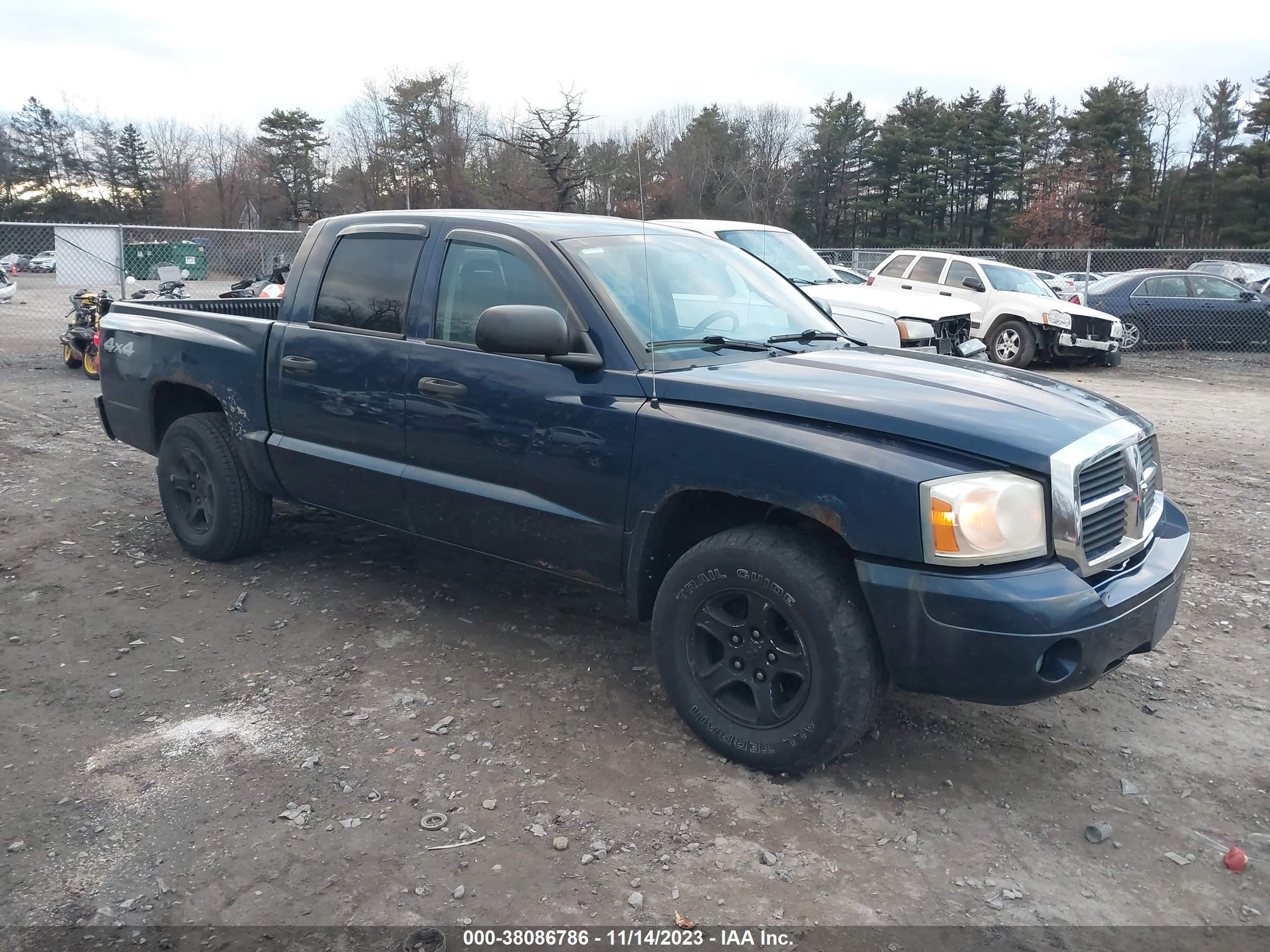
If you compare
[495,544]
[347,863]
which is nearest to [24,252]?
[495,544]

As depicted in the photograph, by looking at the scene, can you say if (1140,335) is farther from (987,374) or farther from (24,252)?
(24,252)

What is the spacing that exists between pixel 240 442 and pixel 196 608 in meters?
0.88

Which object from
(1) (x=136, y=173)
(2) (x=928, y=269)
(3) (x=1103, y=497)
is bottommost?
(3) (x=1103, y=497)

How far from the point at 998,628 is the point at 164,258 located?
17602 mm

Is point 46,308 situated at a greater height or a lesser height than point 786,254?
lesser

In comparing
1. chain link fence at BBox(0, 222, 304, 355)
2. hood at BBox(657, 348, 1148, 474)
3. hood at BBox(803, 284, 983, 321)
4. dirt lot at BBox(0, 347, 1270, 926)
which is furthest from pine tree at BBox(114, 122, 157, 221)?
hood at BBox(657, 348, 1148, 474)

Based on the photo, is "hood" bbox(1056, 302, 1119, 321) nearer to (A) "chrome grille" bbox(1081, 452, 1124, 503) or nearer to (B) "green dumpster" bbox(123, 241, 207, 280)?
(A) "chrome grille" bbox(1081, 452, 1124, 503)

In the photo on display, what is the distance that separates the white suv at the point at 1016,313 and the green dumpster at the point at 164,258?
1178cm

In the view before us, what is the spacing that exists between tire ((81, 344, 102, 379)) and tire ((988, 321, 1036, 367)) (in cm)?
1273

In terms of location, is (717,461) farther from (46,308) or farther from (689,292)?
(46,308)

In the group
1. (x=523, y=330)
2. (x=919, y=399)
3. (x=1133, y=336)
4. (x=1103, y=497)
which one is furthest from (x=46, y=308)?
(x=1133, y=336)

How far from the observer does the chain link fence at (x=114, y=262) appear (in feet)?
47.2

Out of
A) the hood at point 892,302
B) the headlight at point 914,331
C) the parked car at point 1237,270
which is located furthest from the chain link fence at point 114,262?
the parked car at point 1237,270

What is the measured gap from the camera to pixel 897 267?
16.1 m
